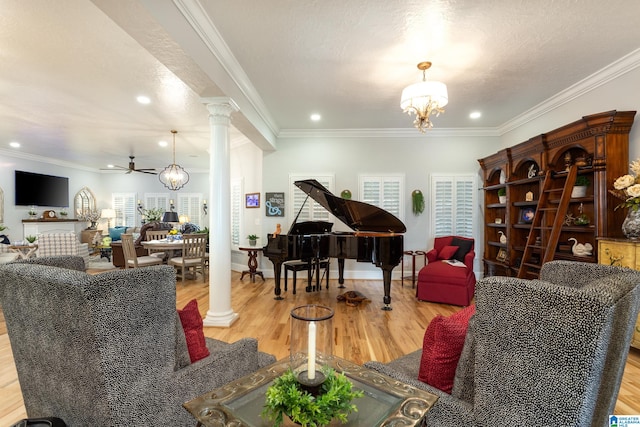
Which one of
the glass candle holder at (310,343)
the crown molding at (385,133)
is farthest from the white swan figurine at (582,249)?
the glass candle holder at (310,343)

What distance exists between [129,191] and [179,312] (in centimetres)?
1068

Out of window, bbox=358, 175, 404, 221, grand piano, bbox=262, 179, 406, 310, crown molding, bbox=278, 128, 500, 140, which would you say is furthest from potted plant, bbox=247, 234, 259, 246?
window, bbox=358, 175, 404, 221

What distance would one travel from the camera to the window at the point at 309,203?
5777mm

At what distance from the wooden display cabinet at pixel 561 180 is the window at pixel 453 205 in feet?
0.96

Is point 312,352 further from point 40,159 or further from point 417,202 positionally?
point 40,159

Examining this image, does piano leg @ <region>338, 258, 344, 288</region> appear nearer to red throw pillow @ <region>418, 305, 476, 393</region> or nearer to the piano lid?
the piano lid

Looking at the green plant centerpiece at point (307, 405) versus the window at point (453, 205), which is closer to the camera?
the green plant centerpiece at point (307, 405)

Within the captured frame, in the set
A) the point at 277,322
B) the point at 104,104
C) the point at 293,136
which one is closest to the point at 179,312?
the point at 277,322

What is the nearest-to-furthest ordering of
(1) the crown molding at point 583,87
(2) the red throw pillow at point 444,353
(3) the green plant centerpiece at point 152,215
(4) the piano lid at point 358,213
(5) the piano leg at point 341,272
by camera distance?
(2) the red throw pillow at point 444,353
(1) the crown molding at point 583,87
(4) the piano lid at point 358,213
(5) the piano leg at point 341,272
(3) the green plant centerpiece at point 152,215

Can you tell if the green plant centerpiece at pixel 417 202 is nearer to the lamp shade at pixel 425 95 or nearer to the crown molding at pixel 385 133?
the crown molding at pixel 385 133

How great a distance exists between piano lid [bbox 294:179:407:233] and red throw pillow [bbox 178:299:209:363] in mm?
2756

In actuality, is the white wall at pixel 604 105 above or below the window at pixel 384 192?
above

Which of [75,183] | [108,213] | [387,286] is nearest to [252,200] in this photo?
[387,286]

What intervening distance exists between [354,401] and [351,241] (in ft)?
9.81
